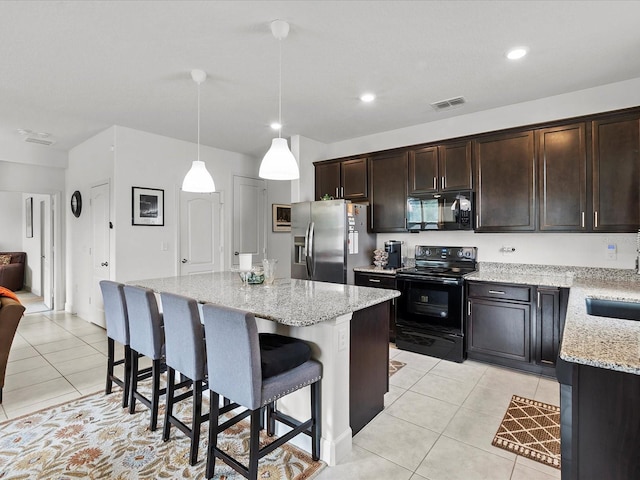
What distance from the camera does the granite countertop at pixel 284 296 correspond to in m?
1.83

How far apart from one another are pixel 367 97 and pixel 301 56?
1021 mm

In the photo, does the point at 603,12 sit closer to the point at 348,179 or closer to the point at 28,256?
the point at 348,179

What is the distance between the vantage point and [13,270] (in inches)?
305

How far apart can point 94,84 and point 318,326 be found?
9.94ft

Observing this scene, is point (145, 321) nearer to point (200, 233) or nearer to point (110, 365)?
point (110, 365)

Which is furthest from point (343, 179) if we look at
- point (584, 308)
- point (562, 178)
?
point (584, 308)

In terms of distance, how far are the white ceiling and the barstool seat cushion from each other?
6.59 ft

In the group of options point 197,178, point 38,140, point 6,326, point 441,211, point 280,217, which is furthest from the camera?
point 280,217

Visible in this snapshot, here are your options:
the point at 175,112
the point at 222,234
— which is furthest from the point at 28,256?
the point at 175,112

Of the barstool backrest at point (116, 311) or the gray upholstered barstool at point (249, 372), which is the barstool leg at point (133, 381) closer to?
the barstool backrest at point (116, 311)

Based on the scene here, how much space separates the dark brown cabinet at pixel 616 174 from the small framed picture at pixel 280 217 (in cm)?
437

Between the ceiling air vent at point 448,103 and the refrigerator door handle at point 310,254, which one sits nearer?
the ceiling air vent at point 448,103

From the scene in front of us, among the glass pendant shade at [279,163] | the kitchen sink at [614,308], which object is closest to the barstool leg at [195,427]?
the glass pendant shade at [279,163]

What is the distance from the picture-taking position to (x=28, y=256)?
26.5 feet
